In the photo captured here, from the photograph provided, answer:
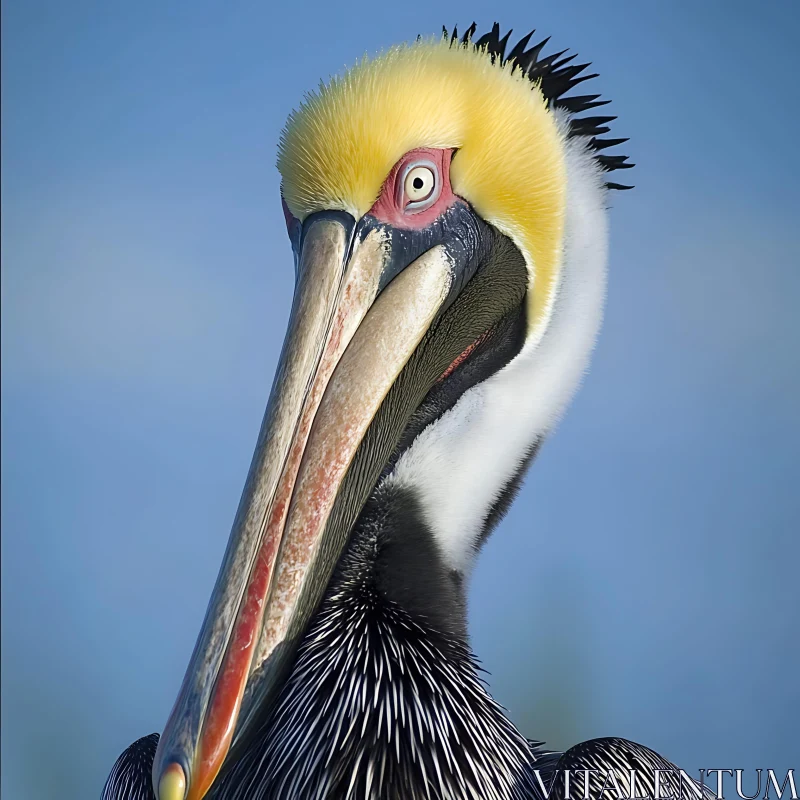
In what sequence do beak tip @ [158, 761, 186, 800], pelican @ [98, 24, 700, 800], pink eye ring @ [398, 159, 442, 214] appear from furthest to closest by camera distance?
1. pink eye ring @ [398, 159, 442, 214]
2. pelican @ [98, 24, 700, 800]
3. beak tip @ [158, 761, 186, 800]

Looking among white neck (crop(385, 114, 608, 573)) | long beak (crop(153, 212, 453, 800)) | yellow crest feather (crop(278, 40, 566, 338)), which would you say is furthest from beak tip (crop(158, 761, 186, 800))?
yellow crest feather (crop(278, 40, 566, 338))

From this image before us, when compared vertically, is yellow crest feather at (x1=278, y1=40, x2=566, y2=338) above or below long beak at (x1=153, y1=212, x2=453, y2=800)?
above

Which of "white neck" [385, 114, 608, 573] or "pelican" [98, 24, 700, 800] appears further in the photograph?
"white neck" [385, 114, 608, 573]

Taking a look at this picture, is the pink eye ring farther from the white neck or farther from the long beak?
the white neck

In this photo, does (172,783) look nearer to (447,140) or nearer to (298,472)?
(298,472)

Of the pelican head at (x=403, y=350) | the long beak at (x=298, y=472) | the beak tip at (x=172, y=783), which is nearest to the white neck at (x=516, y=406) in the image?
the pelican head at (x=403, y=350)

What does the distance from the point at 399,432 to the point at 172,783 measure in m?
0.52

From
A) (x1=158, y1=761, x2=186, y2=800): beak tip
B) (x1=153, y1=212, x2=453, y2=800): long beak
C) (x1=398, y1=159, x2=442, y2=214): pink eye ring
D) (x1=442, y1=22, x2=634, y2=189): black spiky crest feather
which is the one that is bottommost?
(x1=158, y1=761, x2=186, y2=800): beak tip

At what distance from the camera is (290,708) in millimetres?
1122

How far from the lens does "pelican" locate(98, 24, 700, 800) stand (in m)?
1.08

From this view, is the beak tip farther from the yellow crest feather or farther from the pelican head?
the yellow crest feather

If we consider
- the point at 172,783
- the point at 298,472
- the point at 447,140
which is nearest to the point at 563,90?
the point at 447,140

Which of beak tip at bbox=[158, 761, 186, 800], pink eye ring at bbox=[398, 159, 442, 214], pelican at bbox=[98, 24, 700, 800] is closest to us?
beak tip at bbox=[158, 761, 186, 800]

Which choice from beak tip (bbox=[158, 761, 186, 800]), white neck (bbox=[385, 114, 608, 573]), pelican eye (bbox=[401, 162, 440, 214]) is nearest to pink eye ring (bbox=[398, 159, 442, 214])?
pelican eye (bbox=[401, 162, 440, 214])
